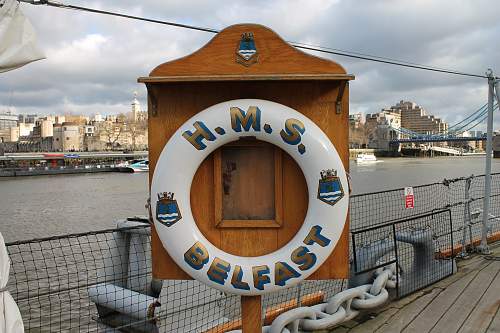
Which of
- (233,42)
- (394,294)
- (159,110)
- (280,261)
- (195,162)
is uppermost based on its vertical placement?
(233,42)

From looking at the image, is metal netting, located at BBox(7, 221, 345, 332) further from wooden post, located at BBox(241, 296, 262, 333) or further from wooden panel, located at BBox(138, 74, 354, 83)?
wooden panel, located at BBox(138, 74, 354, 83)

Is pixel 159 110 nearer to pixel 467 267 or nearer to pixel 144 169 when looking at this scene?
pixel 467 267

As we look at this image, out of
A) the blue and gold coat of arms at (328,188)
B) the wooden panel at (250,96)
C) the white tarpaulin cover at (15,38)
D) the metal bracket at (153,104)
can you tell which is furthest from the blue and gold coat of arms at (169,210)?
the white tarpaulin cover at (15,38)

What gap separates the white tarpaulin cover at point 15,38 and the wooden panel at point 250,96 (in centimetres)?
52

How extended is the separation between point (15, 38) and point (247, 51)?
0.91 meters

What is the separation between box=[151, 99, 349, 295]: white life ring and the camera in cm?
185

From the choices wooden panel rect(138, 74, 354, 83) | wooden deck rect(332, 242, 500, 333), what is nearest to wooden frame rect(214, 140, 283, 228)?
wooden panel rect(138, 74, 354, 83)

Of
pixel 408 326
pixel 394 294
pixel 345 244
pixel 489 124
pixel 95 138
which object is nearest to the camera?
pixel 345 244

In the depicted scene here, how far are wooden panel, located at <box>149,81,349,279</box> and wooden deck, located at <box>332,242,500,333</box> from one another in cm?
113

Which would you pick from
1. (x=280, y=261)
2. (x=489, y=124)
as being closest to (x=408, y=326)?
(x=280, y=261)

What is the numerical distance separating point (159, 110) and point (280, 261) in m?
0.82

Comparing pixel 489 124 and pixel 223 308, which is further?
pixel 489 124

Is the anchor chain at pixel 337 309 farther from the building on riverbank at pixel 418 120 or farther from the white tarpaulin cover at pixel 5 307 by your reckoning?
the building on riverbank at pixel 418 120

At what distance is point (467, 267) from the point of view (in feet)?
12.7
